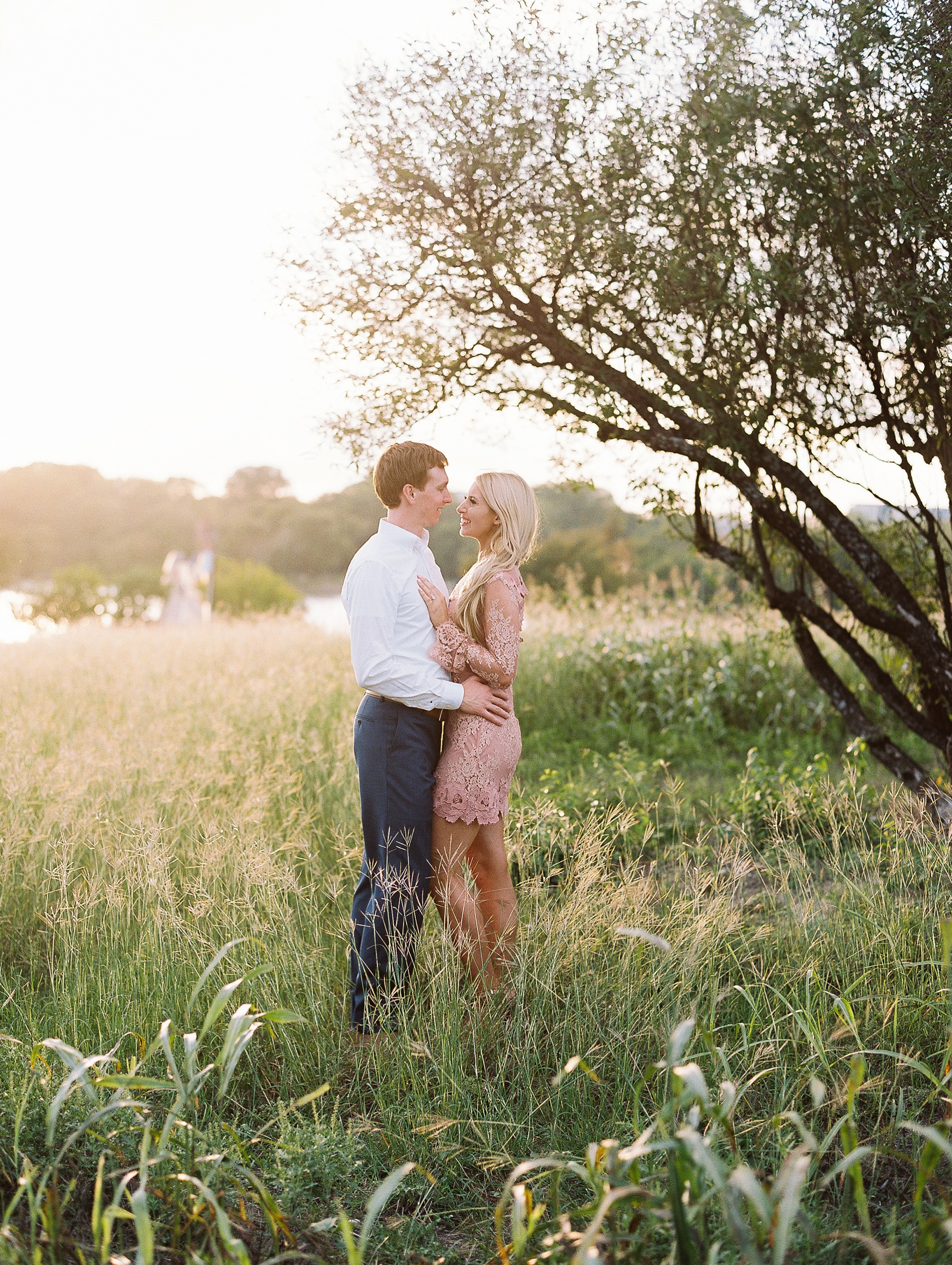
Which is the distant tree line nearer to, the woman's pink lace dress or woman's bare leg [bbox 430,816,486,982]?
the woman's pink lace dress

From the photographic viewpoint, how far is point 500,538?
351cm

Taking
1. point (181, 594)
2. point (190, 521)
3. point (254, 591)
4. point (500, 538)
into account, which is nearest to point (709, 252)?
point (500, 538)

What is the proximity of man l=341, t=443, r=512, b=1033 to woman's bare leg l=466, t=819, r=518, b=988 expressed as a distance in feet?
0.72

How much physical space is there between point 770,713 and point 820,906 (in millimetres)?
5081

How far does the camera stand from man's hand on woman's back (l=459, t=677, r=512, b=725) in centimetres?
336

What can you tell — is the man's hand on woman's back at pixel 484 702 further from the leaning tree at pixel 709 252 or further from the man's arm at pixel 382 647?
the leaning tree at pixel 709 252

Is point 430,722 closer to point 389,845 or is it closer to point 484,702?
point 484,702

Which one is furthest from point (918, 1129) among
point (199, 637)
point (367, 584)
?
point (199, 637)

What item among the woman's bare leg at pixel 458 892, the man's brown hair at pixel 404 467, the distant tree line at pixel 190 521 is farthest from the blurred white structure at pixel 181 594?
the distant tree line at pixel 190 521

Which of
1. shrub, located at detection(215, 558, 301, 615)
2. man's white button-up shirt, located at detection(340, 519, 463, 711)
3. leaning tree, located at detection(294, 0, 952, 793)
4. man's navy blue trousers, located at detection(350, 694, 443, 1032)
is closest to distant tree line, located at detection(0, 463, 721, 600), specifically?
shrub, located at detection(215, 558, 301, 615)

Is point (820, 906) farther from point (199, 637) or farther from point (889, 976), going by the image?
point (199, 637)

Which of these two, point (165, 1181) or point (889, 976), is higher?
point (889, 976)

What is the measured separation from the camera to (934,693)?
5785mm

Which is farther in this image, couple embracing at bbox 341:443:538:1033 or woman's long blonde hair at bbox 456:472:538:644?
woman's long blonde hair at bbox 456:472:538:644
